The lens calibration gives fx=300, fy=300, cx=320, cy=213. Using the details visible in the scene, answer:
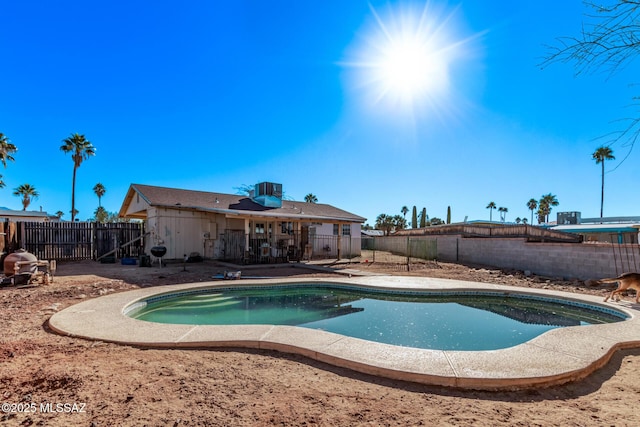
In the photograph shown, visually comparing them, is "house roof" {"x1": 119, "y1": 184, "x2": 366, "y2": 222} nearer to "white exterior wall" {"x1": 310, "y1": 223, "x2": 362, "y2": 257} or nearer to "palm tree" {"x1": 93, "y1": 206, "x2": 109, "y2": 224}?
"white exterior wall" {"x1": 310, "y1": 223, "x2": 362, "y2": 257}

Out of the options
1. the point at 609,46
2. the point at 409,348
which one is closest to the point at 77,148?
the point at 409,348

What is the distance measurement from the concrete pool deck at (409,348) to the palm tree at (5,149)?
24262 millimetres

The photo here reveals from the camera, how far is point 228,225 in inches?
663

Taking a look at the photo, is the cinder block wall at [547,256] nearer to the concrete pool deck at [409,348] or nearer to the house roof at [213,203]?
the concrete pool deck at [409,348]

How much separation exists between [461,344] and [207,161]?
2151cm

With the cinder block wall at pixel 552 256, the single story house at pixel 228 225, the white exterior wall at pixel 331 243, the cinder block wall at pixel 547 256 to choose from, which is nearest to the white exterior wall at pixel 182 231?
the single story house at pixel 228 225

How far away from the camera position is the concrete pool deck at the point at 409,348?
3125mm

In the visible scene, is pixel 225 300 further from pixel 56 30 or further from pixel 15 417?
pixel 56 30

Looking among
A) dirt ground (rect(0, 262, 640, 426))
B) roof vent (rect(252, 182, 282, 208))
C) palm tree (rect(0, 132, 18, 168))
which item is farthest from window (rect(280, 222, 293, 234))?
palm tree (rect(0, 132, 18, 168))

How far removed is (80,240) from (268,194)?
10176 mm

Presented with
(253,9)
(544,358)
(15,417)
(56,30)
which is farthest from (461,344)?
(56,30)

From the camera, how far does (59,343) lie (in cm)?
420

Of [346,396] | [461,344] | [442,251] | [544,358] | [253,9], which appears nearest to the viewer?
[346,396]

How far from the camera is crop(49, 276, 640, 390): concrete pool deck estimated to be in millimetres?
3125
